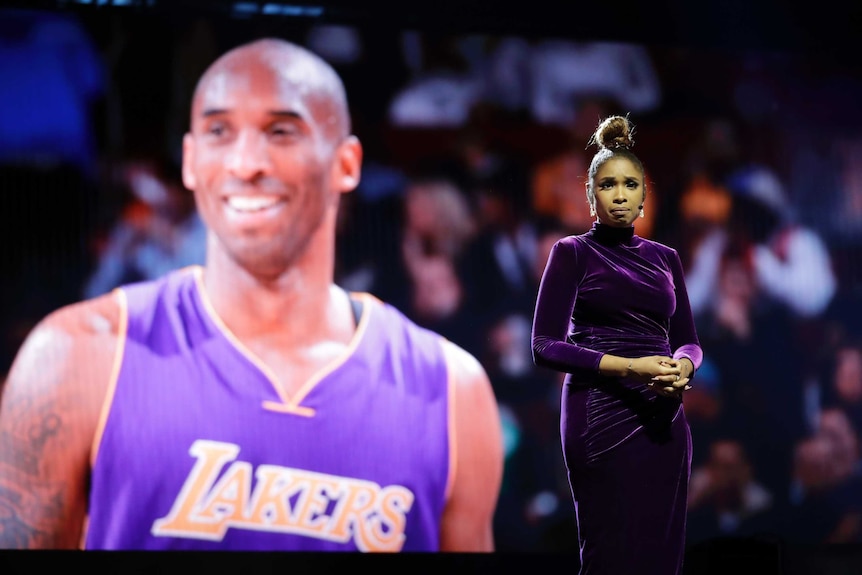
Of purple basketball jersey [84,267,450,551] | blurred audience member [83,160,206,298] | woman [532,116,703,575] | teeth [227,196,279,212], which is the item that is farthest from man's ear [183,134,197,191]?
woman [532,116,703,575]

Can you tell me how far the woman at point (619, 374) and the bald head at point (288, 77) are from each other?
2212mm

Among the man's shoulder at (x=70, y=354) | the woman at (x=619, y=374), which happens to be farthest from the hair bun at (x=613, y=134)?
the man's shoulder at (x=70, y=354)

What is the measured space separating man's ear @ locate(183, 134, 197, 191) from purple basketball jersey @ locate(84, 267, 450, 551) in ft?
1.14

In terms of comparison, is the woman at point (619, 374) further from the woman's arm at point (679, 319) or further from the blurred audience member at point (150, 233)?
the blurred audience member at point (150, 233)

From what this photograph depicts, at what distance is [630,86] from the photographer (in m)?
4.06

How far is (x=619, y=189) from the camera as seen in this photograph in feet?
5.66

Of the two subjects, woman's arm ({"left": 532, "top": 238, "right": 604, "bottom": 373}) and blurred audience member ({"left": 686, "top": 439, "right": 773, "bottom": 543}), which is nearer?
woman's arm ({"left": 532, "top": 238, "right": 604, "bottom": 373})

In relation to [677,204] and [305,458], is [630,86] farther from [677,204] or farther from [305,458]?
[305,458]

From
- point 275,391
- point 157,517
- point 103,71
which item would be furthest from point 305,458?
point 103,71

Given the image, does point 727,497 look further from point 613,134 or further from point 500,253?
point 613,134

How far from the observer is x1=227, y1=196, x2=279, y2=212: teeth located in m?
3.77

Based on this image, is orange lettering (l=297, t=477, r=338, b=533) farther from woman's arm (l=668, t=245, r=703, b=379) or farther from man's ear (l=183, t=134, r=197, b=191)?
woman's arm (l=668, t=245, r=703, b=379)

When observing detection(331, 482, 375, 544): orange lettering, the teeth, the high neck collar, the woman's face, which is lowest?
detection(331, 482, 375, 544): orange lettering

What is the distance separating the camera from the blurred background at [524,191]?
12.3 ft
